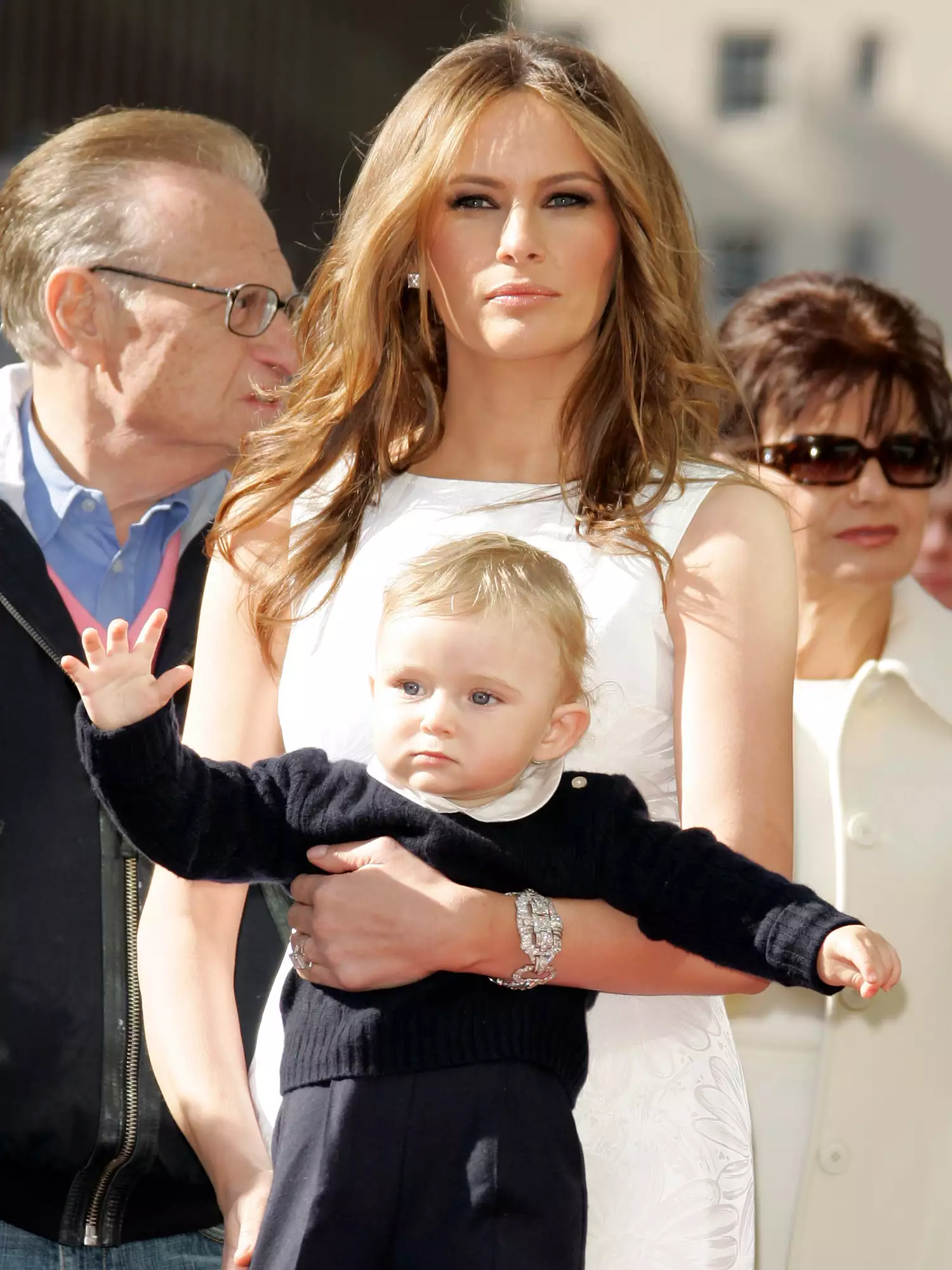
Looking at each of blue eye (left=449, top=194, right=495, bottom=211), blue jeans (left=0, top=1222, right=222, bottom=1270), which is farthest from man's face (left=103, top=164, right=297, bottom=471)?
blue jeans (left=0, top=1222, right=222, bottom=1270)

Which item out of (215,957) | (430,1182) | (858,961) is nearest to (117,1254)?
(215,957)

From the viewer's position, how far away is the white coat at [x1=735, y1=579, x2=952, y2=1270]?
11.5ft

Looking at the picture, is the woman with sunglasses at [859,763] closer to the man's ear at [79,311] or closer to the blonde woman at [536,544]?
the blonde woman at [536,544]

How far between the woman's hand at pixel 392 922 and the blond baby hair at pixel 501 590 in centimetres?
30

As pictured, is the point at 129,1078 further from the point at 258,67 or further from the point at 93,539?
the point at 258,67

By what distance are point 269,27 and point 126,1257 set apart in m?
4.33

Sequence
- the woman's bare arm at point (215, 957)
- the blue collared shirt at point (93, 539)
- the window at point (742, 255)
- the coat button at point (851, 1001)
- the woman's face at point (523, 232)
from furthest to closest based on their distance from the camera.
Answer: the window at point (742, 255) < the coat button at point (851, 1001) < the blue collared shirt at point (93, 539) < the woman's face at point (523, 232) < the woman's bare arm at point (215, 957)

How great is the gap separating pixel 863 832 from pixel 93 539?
1682 mm

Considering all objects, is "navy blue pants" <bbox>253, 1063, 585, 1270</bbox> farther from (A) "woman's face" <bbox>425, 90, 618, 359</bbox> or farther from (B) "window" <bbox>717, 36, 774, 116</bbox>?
(B) "window" <bbox>717, 36, 774, 116</bbox>

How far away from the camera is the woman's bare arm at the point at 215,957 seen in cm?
237

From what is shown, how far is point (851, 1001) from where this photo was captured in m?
3.50

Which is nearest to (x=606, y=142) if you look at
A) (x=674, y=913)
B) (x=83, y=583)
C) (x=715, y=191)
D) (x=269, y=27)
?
(x=674, y=913)

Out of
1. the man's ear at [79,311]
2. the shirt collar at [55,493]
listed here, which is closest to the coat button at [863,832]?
the shirt collar at [55,493]

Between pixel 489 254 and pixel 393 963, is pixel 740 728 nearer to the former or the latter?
pixel 393 963
